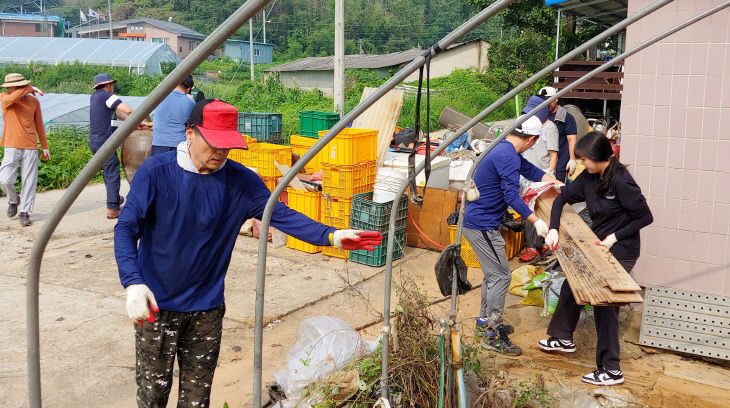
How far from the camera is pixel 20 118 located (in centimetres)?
859

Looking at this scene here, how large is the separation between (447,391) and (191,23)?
267 ft

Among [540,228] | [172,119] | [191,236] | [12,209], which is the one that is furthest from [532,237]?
[12,209]

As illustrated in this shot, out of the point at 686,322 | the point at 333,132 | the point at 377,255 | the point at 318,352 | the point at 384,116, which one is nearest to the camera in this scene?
the point at 333,132

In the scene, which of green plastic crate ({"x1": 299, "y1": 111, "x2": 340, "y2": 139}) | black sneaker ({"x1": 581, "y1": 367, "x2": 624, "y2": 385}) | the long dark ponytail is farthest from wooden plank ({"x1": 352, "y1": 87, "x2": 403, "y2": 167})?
black sneaker ({"x1": 581, "y1": 367, "x2": 624, "y2": 385})

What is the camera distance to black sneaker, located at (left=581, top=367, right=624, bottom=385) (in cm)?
494

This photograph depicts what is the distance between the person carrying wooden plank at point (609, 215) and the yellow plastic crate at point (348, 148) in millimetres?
3092

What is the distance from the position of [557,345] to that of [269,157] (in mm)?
4462

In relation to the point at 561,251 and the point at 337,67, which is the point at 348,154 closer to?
the point at 561,251

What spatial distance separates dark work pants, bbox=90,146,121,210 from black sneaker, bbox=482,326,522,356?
563cm

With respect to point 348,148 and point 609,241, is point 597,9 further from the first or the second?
point 609,241

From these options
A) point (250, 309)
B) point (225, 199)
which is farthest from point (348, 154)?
point (225, 199)

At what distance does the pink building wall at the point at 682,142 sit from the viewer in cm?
559

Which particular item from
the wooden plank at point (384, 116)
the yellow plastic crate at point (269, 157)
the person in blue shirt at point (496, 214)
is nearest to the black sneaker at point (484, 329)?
the person in blue shirt at point (496, 214)

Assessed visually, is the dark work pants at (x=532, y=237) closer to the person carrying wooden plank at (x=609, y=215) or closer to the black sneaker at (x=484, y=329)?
the black sneaker at (x=484, y=329)
